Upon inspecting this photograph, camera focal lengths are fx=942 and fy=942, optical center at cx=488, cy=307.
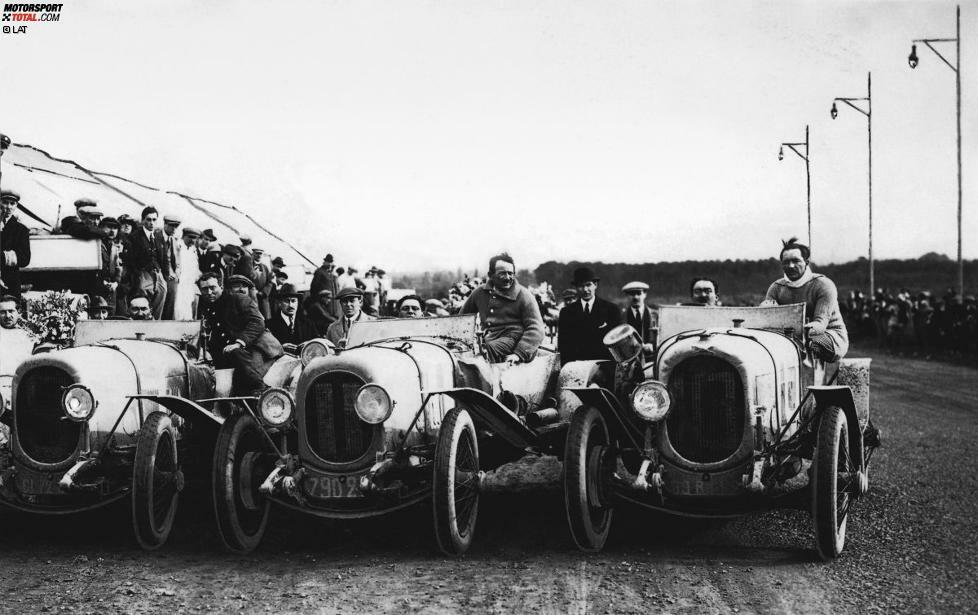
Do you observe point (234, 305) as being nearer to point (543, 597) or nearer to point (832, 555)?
point (543, 597)

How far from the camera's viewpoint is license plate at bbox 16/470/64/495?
6180 millimetres

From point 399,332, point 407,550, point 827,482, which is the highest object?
point 399,332

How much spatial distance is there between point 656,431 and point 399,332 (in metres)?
2.19

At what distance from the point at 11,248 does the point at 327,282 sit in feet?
13.6

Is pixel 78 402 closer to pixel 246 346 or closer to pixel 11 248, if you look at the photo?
pixel 246 346

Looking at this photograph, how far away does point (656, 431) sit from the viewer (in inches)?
231

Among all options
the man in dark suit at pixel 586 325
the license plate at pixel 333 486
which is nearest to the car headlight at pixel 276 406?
the license plate at pixel 333 486

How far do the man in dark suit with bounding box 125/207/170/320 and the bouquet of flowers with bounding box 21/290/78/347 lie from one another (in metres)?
0.74

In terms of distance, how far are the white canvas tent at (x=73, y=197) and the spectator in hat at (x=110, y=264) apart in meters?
1.60

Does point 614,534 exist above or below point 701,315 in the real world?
below

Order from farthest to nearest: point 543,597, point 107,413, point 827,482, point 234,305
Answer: point 234,305 < point 107,413 < point 827,482 < point 543,597

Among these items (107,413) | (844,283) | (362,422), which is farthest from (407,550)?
(844,283)

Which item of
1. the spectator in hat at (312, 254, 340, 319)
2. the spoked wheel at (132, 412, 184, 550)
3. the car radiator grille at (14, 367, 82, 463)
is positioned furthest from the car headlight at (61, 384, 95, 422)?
the spectator in hat at (312, 254, 340, 319)

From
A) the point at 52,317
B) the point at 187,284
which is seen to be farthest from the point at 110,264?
the point at 52,317
